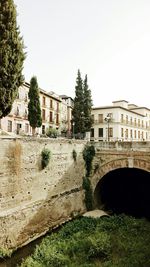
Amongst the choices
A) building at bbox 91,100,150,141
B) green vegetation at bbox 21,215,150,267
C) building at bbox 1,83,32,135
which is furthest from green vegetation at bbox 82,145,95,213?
building at bbox 91,100,150,141

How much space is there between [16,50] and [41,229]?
12.8 m

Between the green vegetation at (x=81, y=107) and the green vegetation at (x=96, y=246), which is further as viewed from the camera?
the green vegetation at (x=81, y=107)

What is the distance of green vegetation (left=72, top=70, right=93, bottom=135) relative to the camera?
40.2 meters

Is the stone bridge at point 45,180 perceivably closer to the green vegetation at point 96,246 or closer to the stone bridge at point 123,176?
the stone bridge at point 123,176

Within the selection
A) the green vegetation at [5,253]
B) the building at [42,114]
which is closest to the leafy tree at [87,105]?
the building at [42,114]

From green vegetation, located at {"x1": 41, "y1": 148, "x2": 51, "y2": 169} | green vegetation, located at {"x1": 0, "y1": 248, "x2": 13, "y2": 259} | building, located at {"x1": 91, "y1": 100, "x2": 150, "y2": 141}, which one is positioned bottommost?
green vegetation, located at {"x1": 0, "y1": 248, "x2": 13, "y2": 259}

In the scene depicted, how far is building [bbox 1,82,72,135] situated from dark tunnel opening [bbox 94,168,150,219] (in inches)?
492

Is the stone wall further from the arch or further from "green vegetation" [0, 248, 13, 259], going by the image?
the arch

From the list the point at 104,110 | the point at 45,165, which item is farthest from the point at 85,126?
the point at 45,165

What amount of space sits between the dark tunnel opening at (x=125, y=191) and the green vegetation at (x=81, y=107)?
12.2 metres

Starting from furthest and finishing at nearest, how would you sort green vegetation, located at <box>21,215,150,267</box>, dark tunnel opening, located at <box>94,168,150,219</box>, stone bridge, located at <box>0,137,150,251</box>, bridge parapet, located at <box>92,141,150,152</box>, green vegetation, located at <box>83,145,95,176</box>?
dark tunnel opening, located at <box>94,168,150,219</box>, green vegetation, located at <box>83,145,95,176</box>, bridge parapet, located at <box>92,141,150,152</box>, stone bridge, located at <box>0,137,150,251</box>, green vegetation, located at <box>21,215,150,267</box>

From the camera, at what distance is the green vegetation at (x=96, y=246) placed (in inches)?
585

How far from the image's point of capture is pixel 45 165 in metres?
20.4

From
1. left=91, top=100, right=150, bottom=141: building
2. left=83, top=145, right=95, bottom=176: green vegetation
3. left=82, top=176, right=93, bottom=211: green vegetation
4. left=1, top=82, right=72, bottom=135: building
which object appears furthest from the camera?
left=91, top=100, right=150, bottom=141: building
